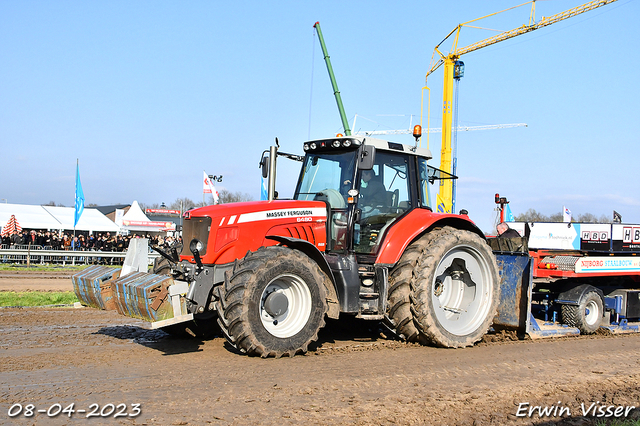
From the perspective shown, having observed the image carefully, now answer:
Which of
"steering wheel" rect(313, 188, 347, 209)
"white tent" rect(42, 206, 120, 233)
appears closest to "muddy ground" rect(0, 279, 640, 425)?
"steering wheel" rect(313, 188, 347, 209)

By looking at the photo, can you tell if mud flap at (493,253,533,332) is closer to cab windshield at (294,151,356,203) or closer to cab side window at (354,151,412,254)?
cab side window at (354,151,412,254)

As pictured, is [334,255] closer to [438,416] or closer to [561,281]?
[438,416]

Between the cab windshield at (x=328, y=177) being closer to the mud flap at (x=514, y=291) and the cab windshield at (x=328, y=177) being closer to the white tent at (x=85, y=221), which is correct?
the mud flap at (x=514, y=291)

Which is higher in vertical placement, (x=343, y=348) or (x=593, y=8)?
(x=593, y=8)

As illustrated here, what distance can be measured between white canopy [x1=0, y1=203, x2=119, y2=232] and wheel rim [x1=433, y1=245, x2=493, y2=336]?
28.7 metres

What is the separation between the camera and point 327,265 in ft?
20.5

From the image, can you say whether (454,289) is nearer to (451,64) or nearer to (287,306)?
(287,306)

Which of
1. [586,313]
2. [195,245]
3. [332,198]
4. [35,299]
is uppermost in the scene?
[332,198]

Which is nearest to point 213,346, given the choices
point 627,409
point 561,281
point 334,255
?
point 334,255

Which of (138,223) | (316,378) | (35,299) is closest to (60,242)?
(35,299)

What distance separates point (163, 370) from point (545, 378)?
3.81 meters

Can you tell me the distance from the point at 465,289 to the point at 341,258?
2.11 metres

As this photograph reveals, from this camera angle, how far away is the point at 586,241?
428 inches

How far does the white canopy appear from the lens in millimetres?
31172
